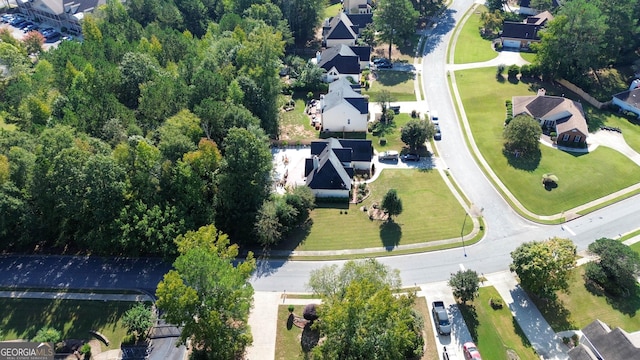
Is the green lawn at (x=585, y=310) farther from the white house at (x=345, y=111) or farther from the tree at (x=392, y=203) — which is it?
the white house at (x=345, y=111)

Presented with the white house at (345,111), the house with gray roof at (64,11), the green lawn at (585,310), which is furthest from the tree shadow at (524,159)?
the house with gray roof at (64,11)

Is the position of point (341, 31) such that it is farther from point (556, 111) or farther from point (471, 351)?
point (471, 351)

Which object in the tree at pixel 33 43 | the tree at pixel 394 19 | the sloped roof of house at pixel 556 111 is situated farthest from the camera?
the tree at pixel 394 19

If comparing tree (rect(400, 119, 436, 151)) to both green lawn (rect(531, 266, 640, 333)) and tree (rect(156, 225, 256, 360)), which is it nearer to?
green lawn (rect(531, 266, 640, 333))

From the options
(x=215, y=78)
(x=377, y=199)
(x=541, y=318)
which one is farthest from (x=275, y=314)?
(x=215, y=78)

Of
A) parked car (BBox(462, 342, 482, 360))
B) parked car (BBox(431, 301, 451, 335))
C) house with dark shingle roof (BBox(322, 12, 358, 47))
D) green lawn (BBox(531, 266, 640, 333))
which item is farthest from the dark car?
house with dark shingle roof (BBox(322, 12, 358, 47))

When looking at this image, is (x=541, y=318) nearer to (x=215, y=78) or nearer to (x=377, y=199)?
(x=377, y=199)

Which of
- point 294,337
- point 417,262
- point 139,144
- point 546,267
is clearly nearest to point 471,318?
point 417,262
